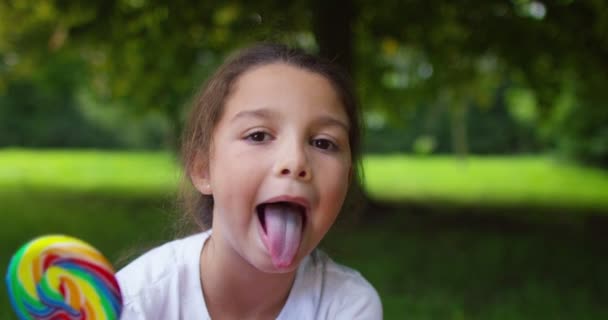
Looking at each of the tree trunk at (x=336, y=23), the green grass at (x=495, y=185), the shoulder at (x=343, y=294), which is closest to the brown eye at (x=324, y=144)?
the shoulder at (x=343, y=294)

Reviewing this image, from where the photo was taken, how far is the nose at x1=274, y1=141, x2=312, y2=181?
158 cm

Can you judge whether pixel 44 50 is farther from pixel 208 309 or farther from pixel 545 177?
pixel 545 177

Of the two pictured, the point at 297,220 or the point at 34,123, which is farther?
the point at 34,123

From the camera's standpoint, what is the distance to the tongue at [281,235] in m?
1.60

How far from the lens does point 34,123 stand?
2920cm

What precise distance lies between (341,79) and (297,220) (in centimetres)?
51

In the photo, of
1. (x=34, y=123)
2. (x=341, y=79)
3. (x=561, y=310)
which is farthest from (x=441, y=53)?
(x=34, y=123)

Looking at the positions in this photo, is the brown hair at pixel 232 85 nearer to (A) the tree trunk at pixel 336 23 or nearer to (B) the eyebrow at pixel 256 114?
(B) the eyebrow at pixel 256 114

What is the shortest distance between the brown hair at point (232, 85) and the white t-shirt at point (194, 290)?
0.27 metres

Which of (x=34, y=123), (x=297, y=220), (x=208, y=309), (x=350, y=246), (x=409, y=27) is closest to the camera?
(x=297, y=220)

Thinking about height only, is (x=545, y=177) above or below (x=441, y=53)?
below

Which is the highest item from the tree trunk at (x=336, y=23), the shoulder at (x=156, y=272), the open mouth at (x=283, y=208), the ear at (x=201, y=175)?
the tree trunk at (x=336, y=23)

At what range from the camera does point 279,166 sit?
159 centimetres

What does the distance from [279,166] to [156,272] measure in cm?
55
